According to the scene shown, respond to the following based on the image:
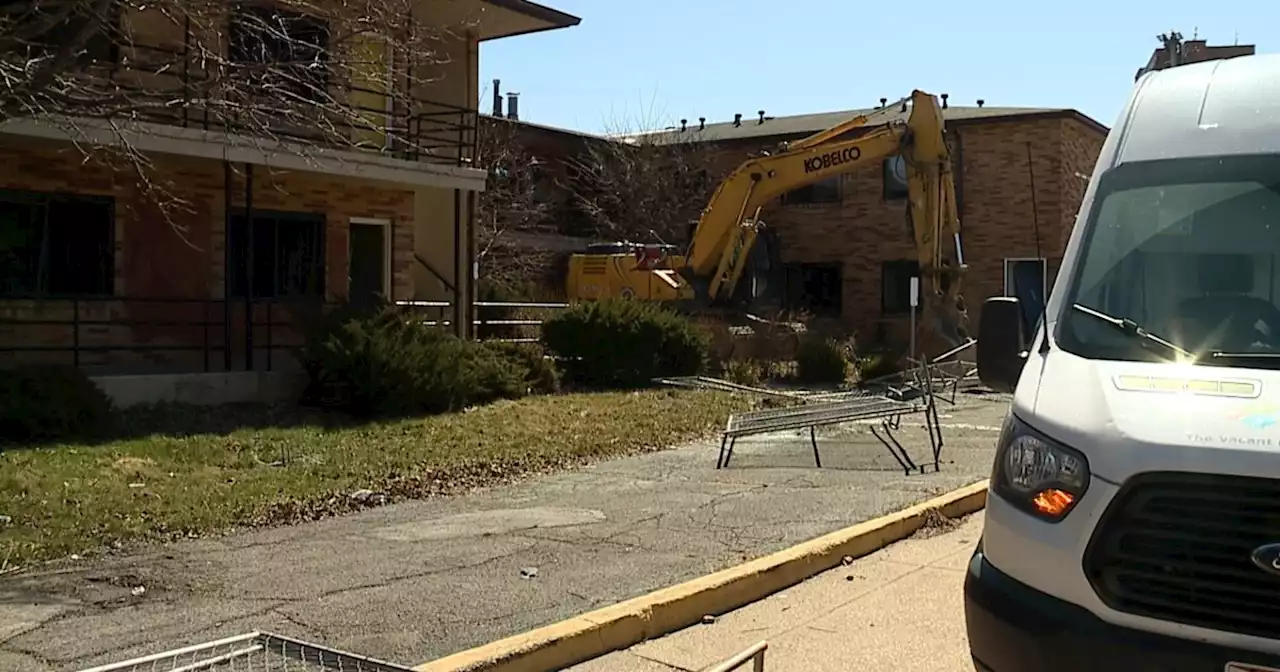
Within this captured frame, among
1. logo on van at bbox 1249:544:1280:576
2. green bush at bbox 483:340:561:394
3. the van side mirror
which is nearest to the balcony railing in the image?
green bush at bbox 483:340:561:394

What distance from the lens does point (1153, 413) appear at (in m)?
3.89

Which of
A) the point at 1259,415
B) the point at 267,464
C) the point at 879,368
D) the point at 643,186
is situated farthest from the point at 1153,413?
the point at 643,186

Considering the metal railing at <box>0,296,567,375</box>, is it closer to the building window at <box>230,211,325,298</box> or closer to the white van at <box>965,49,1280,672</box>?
the building window at <box>230,211,325,298</box>

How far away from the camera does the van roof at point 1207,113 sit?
4910 mm

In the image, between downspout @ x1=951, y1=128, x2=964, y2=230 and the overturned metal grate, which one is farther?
downspout @ x1=951, y1=128, x2=964, y2=230

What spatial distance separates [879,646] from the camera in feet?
20.0

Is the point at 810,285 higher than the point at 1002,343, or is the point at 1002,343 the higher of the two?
the point at 810,285

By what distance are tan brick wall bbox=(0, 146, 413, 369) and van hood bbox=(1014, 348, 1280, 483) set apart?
43.4 feet

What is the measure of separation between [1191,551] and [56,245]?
15.5 m

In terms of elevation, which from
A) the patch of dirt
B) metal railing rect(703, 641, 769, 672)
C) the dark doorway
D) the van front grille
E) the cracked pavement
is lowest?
the patch of dirt

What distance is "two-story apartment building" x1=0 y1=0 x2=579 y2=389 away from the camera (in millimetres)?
11859

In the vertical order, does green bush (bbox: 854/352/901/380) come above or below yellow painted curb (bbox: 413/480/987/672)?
above

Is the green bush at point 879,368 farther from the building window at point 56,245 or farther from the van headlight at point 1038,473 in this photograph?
the van headlight at point 1038,473

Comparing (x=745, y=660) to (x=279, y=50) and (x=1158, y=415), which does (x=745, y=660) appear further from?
(x=279, y=50)
